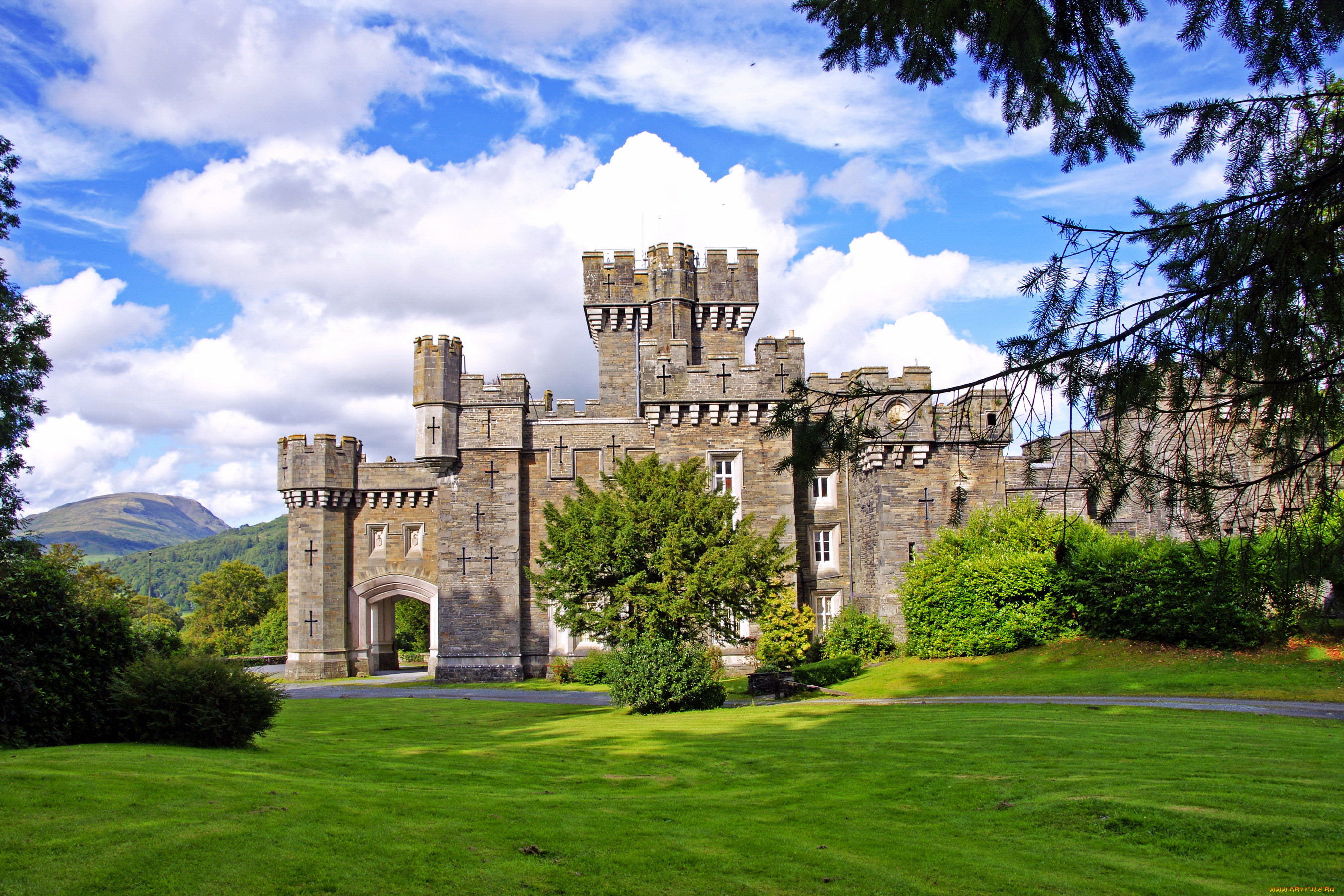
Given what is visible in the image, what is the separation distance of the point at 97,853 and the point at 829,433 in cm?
613

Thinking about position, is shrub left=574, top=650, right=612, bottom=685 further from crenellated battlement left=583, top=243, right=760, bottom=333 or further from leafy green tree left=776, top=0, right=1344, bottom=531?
leafy green tree left=776, top=0, right=1344, bottom=531

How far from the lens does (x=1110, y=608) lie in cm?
2244

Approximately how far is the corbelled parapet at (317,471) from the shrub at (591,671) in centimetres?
1269

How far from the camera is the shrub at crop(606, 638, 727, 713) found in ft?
63.0

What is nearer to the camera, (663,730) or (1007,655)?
(663,730)

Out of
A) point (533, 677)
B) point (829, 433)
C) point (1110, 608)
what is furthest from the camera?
point (533, 677)

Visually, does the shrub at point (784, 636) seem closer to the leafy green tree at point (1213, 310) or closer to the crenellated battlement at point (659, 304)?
the crenellated battlement at point (659, 304)

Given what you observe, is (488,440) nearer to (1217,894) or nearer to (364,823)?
(364,823)

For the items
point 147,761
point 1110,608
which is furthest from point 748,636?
point 147,761

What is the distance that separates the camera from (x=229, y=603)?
67625 millimetres

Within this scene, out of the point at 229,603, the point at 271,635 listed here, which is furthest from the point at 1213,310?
the point at 229,603

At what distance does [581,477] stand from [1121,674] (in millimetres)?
17682

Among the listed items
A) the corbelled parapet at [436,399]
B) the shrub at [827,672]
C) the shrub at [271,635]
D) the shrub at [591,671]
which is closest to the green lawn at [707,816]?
the shrub at [827,672]

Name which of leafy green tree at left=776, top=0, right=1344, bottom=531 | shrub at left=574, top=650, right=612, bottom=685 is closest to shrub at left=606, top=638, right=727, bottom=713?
shrub at left=574, top=650, right=612, bottom=685
